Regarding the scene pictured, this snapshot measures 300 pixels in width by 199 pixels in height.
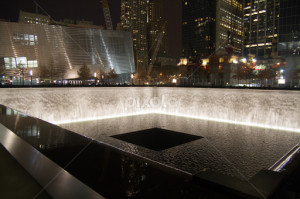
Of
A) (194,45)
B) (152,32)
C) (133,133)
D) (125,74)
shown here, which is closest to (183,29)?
(194,45)

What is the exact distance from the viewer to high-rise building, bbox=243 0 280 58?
96.7m

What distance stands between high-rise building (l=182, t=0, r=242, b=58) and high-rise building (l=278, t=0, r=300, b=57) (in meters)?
79.9

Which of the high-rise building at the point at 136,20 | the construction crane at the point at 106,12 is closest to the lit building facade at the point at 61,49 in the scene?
the construction crane at the point at 106,12

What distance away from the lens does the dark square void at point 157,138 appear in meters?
13.6

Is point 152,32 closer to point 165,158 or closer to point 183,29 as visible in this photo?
point 183,29

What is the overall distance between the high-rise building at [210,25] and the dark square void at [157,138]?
366 ft

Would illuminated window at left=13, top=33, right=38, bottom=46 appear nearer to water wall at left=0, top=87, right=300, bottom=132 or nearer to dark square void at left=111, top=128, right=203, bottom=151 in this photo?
water wall at left=0, top=87, right=300, bottom=132

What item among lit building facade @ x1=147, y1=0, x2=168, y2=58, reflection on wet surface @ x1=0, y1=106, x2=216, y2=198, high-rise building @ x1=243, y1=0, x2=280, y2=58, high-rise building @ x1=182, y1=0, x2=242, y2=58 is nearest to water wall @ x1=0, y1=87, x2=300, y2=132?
reflection on wet surface @ x1=0, y1=106, x2=216, y2=198

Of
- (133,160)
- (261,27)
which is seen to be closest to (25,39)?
(133,160)

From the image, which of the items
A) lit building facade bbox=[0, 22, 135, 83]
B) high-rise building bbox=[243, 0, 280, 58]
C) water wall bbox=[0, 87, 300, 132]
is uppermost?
high-rise building bbox=[243, 0, 280, 58]

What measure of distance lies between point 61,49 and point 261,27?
296 feet

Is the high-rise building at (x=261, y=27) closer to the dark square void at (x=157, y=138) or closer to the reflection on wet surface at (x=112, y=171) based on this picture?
the dark square void at (x=157, y=138)

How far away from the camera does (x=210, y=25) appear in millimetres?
133125

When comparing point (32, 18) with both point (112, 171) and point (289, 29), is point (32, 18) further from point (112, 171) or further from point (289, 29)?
point (112, 171)
